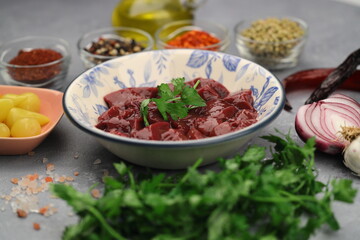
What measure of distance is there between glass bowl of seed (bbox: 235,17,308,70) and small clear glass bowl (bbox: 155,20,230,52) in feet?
0.36

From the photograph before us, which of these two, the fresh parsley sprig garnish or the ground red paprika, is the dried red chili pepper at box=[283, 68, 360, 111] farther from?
the ground red paprika

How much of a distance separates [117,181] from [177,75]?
3.09 ft

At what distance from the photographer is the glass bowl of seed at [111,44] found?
3012mm

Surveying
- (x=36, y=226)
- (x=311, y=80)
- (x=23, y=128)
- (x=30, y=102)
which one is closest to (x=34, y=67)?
(x=30, y=102)

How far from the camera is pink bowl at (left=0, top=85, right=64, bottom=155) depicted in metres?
2.24

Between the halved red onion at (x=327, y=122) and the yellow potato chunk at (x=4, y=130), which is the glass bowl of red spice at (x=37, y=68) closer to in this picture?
the yellow potato chunk at (x=4, y=130)

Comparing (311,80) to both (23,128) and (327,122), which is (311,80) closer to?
(327,122)

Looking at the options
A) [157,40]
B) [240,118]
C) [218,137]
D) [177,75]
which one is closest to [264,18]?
[157,40]

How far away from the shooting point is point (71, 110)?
213cm

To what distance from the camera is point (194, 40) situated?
315 cm

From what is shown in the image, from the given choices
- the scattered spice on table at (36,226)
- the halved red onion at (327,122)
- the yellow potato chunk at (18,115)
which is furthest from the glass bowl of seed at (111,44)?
the scattered spice on table at (36,226)

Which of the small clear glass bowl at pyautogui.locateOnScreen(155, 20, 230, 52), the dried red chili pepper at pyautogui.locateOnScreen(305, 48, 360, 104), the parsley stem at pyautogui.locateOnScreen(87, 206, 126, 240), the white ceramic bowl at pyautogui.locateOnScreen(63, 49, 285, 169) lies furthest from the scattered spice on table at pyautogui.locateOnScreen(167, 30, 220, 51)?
the parsley stem at pyautogui.locateOnScreen(87, 206, 126, 240)

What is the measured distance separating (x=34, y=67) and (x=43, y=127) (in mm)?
524

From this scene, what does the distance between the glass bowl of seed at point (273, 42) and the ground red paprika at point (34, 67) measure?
1117mm
